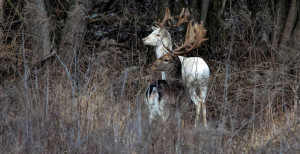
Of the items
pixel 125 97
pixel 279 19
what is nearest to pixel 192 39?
pixel 125 97

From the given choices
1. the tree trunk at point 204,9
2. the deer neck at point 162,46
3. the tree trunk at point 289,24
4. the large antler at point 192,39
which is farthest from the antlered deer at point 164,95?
the tree trunk at point 204,9

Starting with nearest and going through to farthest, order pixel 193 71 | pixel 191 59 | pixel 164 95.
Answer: pixel 164 95, pixel 193 71, pixel 191 59

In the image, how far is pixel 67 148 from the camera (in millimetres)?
4023

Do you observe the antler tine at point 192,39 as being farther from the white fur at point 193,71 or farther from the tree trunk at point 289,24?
the tree trunk at point 289,24

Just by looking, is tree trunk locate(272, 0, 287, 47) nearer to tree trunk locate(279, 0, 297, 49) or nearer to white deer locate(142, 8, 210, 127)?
tree trunk locate(279, 0, 297, 49)

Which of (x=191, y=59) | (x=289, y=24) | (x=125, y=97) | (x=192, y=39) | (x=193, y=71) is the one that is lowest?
(x=125, y=97)

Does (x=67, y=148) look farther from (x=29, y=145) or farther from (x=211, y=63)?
(x=211, y=63)

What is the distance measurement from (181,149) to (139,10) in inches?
332

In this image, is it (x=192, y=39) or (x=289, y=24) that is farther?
(x=289, y=24)

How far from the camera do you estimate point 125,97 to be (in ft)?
21.9

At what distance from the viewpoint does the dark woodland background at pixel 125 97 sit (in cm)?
386

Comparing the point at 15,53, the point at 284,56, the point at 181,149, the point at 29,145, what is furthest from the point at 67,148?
the point at 284,56

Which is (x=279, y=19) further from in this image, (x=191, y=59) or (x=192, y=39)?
(x=191, y=59)

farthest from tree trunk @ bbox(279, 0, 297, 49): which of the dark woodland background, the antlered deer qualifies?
the antlered deer
